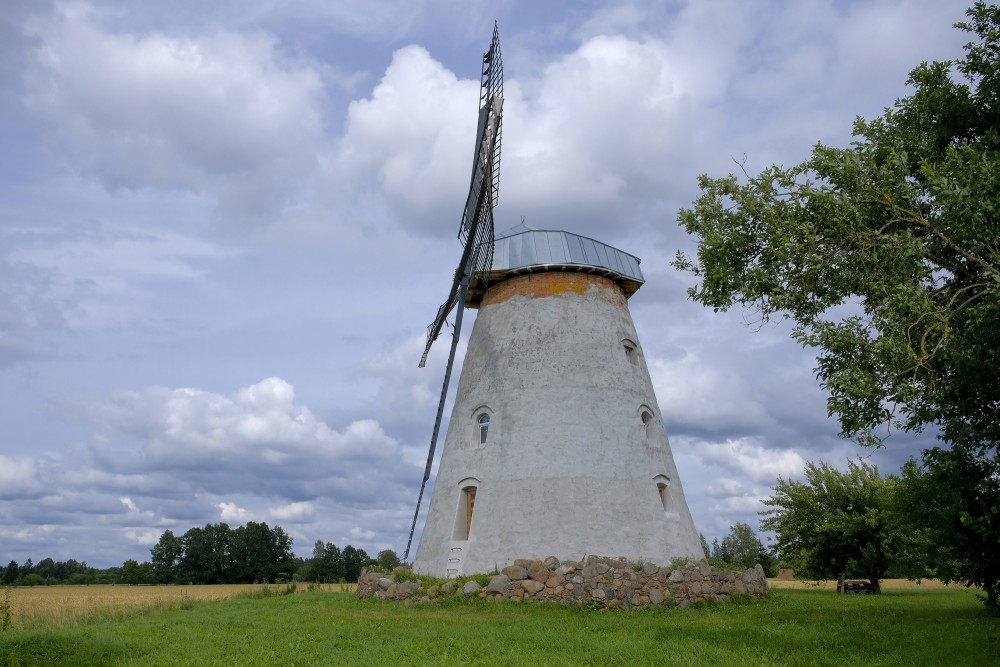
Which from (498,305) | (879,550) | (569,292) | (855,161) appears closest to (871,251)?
(855,161)

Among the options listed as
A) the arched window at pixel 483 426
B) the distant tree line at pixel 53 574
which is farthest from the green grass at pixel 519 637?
the distant tree line at pixel 53 574

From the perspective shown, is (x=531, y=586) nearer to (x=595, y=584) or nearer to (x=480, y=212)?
(x=595, y=584)

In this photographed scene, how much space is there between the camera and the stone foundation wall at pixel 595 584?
17469 mm

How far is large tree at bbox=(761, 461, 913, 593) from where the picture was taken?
87.4 feet

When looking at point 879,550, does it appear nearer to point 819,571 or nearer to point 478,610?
point 819,571

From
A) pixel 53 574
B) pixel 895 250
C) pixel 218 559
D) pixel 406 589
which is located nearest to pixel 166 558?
pixel 218 559

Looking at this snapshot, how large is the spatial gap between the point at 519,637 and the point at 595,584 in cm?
507

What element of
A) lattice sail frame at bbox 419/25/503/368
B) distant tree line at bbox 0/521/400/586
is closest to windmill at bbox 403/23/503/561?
lattice sail frame at bbox 419/25/503/368

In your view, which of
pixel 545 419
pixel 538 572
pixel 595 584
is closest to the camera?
pixel 595 584

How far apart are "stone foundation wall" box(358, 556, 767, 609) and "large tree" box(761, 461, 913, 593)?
10.9 m

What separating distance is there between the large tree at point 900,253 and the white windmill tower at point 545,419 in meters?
7.66

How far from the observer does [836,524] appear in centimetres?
2688

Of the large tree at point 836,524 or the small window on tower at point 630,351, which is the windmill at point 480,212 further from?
the large tree at point 836,524

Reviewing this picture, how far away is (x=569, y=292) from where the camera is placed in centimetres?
2205
